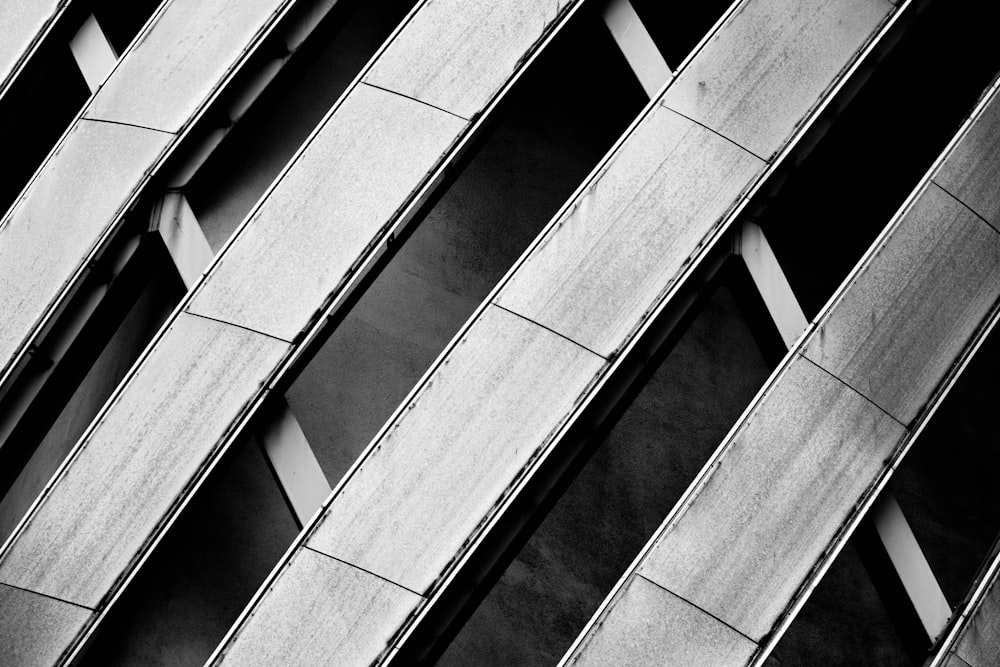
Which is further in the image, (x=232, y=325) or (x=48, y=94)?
(x=48, y=94)

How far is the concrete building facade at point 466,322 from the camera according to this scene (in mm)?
7777

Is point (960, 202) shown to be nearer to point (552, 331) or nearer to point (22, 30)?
point (552, 331)

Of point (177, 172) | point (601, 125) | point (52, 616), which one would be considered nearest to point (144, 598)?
point (52, 616)

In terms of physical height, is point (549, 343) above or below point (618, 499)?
below

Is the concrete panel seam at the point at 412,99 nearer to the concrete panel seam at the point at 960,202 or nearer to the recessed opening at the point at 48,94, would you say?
the recessed opening at the point at 48,94

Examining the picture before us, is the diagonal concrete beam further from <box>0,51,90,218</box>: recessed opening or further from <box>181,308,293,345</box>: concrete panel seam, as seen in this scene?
<box>0,51,90,218</box>: recessed opening

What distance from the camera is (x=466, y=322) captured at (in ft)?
28.9

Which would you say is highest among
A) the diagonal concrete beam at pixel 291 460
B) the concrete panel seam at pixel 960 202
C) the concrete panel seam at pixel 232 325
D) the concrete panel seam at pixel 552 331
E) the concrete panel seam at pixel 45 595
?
the concrete panel seam at pixel 960 202

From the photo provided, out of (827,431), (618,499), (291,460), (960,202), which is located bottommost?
(291,460)

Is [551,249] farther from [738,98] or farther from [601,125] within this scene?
[601,125]

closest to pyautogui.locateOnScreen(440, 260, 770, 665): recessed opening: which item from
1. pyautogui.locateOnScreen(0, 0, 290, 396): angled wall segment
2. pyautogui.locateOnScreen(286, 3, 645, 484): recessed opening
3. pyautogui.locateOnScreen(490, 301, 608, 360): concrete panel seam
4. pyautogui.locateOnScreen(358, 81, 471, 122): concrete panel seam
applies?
pyautogui.locateOnScreen(286, 3, 645, 484): recessed opening

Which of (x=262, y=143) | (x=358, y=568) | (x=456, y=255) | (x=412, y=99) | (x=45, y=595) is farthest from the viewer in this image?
(x=456, y=255)

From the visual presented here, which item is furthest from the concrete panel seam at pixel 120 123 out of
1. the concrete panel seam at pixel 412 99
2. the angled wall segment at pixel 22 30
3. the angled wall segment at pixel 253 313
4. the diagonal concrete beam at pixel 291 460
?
the concrete panel seam at pixel 412 99

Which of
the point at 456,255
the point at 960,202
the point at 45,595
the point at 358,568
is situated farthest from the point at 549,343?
the point at 45,595
